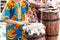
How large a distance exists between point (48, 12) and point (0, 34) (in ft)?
1.89

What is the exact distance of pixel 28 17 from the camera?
3.26ft

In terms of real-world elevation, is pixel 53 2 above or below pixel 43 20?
above

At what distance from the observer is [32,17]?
39.1 inches

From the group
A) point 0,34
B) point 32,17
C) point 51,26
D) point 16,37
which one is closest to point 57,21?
point 51,26

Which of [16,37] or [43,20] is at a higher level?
[43,20]

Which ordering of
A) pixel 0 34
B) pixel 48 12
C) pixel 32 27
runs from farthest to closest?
pixel 0 34 < pixel 48 12 < pixel 32 27

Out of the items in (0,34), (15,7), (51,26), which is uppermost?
(15,7)

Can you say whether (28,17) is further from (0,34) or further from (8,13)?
(0,34)

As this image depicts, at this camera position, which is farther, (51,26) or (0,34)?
(0,34)

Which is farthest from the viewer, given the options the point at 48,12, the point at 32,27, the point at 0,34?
the point at 0,34

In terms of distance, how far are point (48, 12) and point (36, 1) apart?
0.10 m

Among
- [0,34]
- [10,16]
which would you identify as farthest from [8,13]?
[0,34]

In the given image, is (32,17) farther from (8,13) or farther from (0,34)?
(0,34)

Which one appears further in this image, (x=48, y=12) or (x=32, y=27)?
(x=48, y=12)
